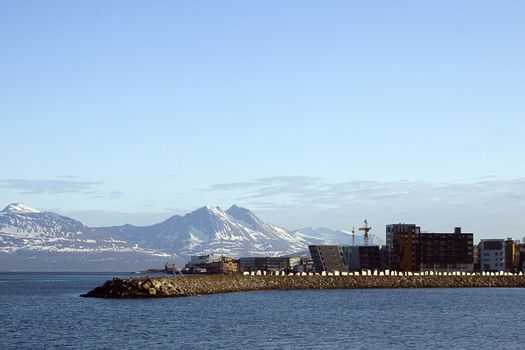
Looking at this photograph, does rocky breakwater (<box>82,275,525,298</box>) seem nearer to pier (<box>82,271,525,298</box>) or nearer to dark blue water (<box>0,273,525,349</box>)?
pier (<box>82,271,525,298</box>)

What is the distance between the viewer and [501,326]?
86625 mm

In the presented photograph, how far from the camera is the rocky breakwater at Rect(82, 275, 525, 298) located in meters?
134

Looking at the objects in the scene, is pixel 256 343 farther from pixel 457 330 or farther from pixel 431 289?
pixel 431 289

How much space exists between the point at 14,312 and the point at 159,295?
28.7m

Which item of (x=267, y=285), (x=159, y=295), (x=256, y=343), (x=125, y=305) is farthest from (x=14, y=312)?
(x=267, y=285)

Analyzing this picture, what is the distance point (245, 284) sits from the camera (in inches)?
6358

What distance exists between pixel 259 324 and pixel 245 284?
76.3 m

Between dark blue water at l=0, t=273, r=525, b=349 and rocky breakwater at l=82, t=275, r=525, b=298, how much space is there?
9.21 metres

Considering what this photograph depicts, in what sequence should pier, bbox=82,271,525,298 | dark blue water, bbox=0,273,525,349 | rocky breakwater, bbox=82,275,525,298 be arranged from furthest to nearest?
pier, bbox=82,271,525,298 → rocky breakwater, bbox=82,275,525,298 → dark blue water, bbox=0,273,525,349

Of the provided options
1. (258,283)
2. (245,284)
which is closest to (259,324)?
(245,284)

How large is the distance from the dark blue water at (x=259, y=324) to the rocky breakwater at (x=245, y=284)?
9.21 meters

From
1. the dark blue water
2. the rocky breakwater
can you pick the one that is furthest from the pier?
the dark blue water

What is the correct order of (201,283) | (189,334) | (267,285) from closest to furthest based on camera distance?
(189,334), (201,283), (267,285)

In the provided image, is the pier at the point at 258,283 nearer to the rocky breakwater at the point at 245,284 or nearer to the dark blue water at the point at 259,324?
the rocky breakwater at the point at 245,284
